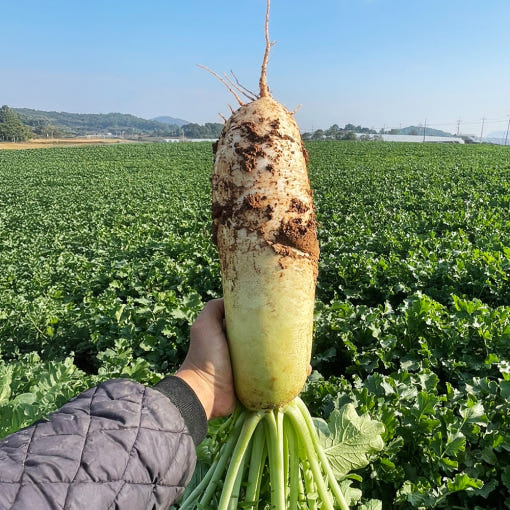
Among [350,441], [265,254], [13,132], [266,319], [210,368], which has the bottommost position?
[350,441]

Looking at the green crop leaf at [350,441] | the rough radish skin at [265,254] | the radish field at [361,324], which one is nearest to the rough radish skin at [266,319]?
the rough radish skin at [265,254]

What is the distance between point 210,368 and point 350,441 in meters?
0.86

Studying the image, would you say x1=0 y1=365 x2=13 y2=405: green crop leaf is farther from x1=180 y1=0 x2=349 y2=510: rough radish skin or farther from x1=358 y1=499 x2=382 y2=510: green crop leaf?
x1=358 y1=499 x2=382 y2=510: green crop leaf

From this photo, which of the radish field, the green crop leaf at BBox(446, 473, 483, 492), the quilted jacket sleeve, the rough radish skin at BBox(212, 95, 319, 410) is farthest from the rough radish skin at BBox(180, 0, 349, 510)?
the green crop leaf at BBox(446, 473, 483, 492)

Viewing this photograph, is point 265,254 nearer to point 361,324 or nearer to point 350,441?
point 350,441

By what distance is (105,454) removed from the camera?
1.27m

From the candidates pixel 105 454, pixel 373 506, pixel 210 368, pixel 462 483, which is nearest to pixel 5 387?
pixel 210 368

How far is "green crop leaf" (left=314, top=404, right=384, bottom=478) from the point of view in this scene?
214 centimetres

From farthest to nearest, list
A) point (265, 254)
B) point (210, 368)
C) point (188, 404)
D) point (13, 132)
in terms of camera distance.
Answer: point (13, 132) < point (265, 254) < point (210, 368) < point (188, 404)

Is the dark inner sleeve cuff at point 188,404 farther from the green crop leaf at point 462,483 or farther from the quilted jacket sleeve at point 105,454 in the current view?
the green crop leaf at point 462,483

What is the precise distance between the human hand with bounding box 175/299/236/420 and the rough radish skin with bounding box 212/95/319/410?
0.17 ft

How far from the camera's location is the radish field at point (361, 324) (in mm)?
2531

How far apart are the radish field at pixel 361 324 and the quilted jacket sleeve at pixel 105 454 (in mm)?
821

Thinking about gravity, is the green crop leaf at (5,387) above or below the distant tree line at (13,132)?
below
